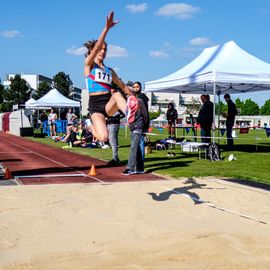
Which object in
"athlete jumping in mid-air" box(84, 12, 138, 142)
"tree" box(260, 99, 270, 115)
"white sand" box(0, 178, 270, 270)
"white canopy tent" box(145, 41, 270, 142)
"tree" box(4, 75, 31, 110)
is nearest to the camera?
"white sand" box(0, 178, 270, 270)

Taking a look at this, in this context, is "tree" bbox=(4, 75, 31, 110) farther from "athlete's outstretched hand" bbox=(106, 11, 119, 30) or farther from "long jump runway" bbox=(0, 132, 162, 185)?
"athlete's outstretched hand" bbox=(106, 11, 119, 30)

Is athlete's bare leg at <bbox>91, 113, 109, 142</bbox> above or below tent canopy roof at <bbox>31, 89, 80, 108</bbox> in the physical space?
below

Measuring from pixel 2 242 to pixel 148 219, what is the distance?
172cm

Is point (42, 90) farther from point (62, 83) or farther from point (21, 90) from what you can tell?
point (21, 90)

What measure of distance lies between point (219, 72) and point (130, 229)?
27.7 ft

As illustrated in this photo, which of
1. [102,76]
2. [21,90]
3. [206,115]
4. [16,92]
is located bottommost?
[206,115]

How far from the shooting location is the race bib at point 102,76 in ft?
20.7

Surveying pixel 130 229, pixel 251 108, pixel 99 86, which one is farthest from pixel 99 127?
pixel 251 108

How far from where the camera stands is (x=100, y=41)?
5945mm

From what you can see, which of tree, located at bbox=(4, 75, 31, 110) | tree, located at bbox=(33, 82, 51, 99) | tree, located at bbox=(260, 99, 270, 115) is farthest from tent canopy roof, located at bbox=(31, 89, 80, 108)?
tree, located at bbox=(260, 99, 270, 115)

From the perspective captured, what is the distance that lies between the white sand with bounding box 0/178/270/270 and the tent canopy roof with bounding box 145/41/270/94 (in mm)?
5896

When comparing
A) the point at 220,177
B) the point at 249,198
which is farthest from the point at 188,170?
the point at 249,198

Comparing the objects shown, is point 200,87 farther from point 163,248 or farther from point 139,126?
point 163,248

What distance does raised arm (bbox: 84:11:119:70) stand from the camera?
5707mm
